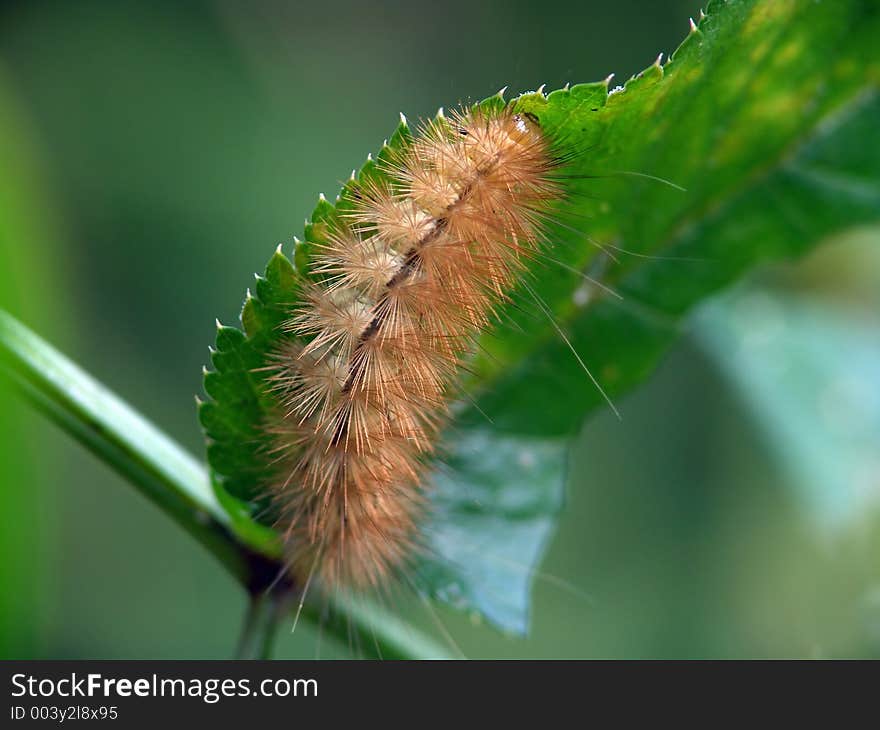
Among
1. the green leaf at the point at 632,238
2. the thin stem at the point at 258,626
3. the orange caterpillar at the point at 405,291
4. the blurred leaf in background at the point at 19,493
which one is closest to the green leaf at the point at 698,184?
the green leaf at the point at 632,238

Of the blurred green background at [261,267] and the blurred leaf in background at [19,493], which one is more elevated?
the blurred green background at [261,267]

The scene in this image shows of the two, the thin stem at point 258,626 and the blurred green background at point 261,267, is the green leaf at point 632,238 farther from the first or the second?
the blurred green background at point 261,267

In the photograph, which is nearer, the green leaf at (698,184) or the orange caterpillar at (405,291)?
the orange caterpillar at (405,291)

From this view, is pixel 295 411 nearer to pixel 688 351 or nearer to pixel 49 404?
pixel 49 404

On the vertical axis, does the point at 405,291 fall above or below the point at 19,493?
above

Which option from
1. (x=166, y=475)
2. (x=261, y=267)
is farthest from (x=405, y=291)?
(x=261, y=267)

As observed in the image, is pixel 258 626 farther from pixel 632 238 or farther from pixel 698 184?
pixel 698 184
